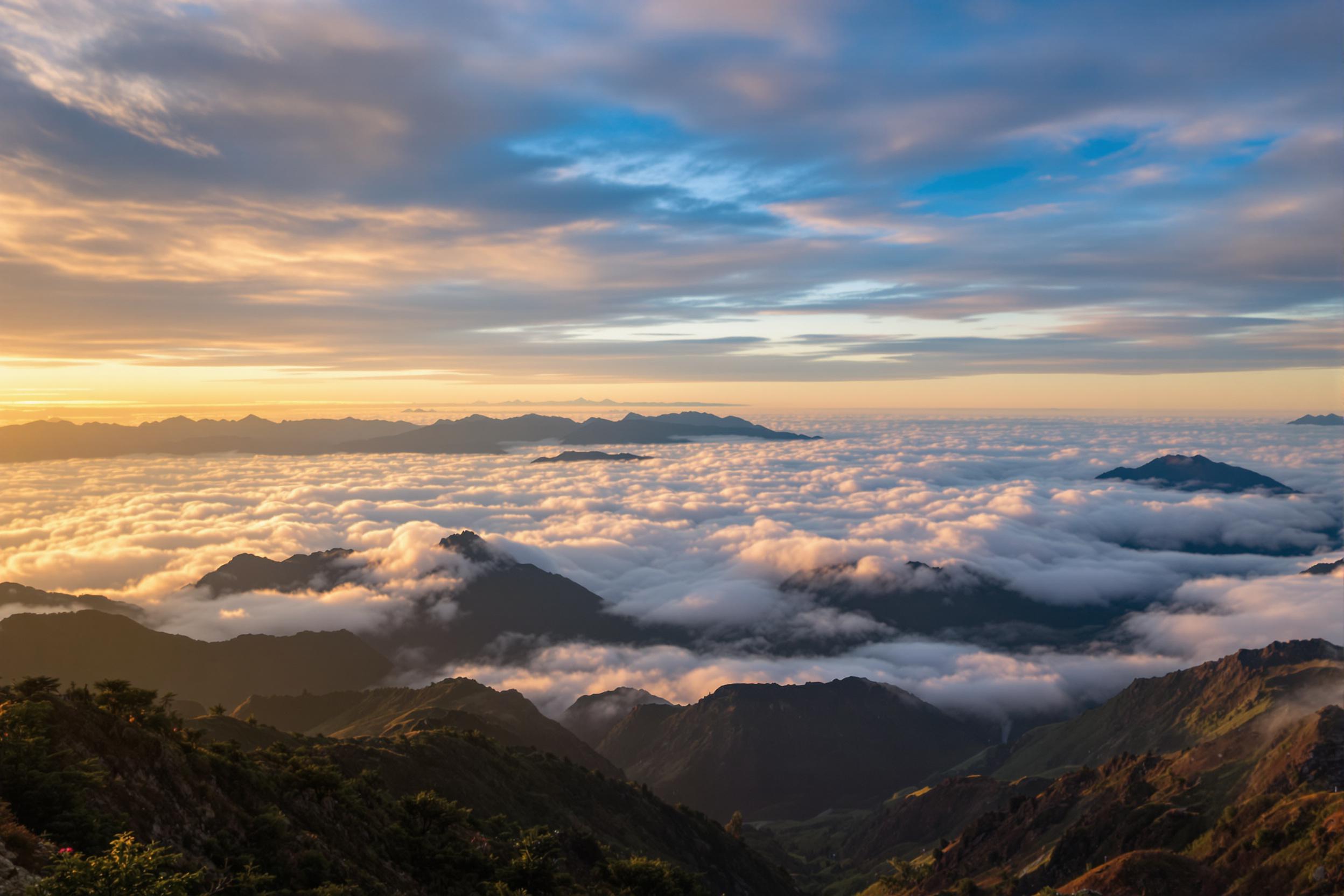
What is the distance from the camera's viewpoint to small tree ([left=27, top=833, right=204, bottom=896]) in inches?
640

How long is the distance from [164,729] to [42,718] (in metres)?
5.31

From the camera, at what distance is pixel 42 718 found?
95.6ft

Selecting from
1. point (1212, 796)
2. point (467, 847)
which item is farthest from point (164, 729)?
point (1212, 796)

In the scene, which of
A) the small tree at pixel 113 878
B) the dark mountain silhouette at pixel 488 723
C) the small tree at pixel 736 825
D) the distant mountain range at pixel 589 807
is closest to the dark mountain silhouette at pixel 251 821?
the distant mountain range at pixel 589 807

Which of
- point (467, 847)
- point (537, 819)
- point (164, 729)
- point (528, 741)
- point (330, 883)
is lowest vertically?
point (528, 741)

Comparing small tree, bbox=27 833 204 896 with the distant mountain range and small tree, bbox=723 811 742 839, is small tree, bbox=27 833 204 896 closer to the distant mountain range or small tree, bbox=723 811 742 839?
the distant mountain range

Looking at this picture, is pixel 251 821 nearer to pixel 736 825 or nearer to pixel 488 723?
pixel 488 723

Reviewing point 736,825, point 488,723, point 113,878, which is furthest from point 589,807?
point 113,878

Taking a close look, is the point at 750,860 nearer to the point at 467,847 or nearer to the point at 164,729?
the point at 467,847

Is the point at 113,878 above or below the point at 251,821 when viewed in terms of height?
above

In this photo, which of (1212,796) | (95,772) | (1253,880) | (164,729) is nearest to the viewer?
(95,772)

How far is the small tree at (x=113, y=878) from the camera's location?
1625cm

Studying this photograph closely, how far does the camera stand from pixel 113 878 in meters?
16.6

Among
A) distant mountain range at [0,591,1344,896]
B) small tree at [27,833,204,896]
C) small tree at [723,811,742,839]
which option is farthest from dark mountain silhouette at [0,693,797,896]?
small tree at [723,811,742,839]
